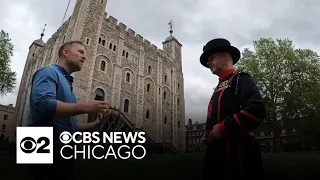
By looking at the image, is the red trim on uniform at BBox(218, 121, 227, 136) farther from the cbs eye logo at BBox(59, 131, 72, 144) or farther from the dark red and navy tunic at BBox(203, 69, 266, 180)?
the cbs eye logo at BBox(59, 131, 72, 144)

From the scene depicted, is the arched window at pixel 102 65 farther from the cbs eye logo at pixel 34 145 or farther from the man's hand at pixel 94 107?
the man's hand at pixel 94 107

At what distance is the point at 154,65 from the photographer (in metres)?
30.9

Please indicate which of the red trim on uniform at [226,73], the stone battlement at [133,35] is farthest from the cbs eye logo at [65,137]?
the stone battlement at [133,35]

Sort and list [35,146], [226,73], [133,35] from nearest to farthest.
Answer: [35,146] → [226,73] → [133,35]

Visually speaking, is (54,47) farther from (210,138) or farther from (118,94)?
(210,138)

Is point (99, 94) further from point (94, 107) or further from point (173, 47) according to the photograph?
point (94, 107)

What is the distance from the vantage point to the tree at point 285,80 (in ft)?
67.2

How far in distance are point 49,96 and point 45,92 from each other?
52 millimetres

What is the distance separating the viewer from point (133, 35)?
2936 cm

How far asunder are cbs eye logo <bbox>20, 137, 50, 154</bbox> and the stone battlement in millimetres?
26022

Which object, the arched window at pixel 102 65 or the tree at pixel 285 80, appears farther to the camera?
the arched window at pixel 102 65

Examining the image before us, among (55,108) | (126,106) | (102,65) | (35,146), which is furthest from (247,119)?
(126,106)

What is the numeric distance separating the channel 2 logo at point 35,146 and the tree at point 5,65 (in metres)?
23.9

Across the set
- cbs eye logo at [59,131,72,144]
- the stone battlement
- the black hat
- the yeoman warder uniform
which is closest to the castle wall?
the stone battlement
